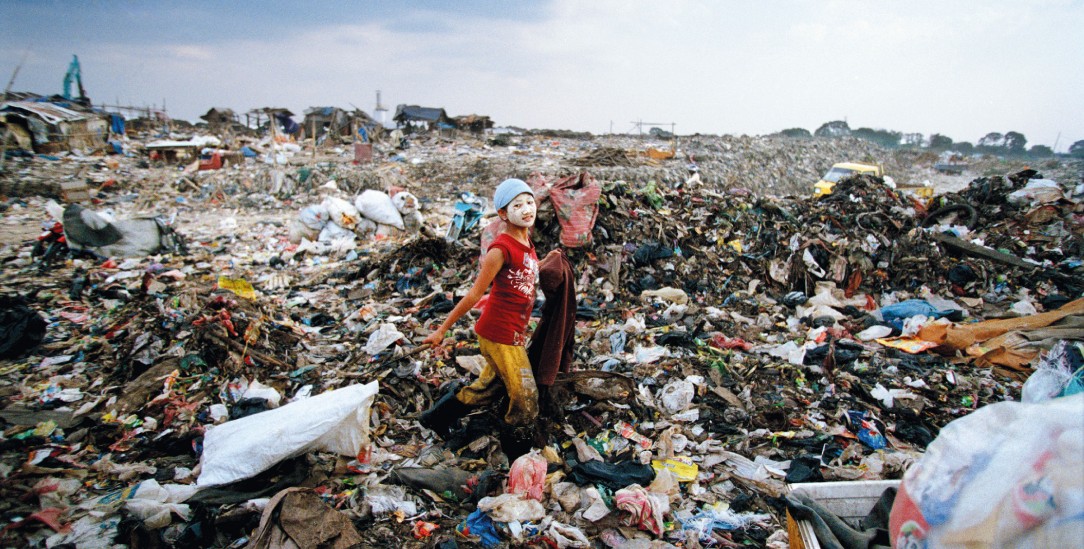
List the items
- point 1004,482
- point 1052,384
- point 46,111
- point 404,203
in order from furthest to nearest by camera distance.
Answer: point 46,111 < point 404,203 < point 1052,384 < point 1004,482

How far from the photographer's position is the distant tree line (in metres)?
40.7

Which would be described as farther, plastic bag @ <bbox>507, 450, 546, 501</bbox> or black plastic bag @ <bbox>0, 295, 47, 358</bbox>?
black plastic bag @ <bbox>0, 295, 47, 358</bbox>

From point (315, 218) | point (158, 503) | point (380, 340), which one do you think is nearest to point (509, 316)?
point (158, 503)

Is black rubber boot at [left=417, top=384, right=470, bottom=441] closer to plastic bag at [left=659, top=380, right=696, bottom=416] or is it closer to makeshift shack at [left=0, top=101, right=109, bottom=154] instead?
plastic bag at [left=659, top=380, right=696, bottom=416]

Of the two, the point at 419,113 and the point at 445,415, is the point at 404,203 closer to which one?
the point at 445,415

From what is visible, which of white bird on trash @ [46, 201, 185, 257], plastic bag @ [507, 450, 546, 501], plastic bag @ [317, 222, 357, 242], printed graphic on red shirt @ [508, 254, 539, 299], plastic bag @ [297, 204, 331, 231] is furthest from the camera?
plastic bag @ [297, 204, 331, 231]

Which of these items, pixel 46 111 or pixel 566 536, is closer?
pixel 566 536

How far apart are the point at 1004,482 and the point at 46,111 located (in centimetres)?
2326

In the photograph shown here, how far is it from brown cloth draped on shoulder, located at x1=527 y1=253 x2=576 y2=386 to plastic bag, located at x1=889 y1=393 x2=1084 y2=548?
1.88 metres

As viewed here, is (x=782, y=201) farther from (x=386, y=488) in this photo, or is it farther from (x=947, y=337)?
(x=386, y=488)

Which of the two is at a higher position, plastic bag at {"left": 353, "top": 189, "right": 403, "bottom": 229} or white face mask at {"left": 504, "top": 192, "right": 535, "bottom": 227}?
white face mask at {"left": 504, "top": 192, "right": 535, "bottom": 227}

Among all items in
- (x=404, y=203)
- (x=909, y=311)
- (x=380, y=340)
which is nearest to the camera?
(x=380, y=340)

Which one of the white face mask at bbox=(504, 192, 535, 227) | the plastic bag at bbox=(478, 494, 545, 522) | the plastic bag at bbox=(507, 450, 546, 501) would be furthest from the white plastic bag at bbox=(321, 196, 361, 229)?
the plastic bag at bbox=(478, 494, 545, 522)

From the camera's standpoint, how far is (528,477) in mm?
2613
